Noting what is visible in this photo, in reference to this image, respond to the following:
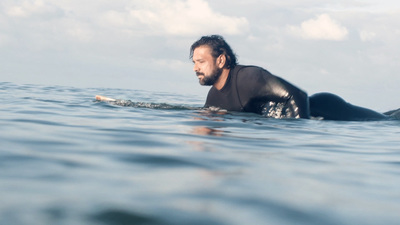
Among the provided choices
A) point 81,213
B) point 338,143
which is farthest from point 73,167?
point 338,143

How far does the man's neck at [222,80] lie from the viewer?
24.3 ft

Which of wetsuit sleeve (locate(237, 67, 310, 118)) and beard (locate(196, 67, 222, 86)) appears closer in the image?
wetsuit sleeve (locate(237, 67, 310, 118))

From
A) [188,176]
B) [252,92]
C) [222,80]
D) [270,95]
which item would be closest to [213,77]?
[222,80]

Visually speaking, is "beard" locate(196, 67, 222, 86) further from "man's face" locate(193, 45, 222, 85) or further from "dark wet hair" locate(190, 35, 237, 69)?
"dark wet hair" locate(190, 35, 237, 69)

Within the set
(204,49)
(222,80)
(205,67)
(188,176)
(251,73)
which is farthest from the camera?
(204,49)

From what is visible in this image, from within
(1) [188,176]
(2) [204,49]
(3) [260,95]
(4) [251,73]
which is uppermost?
(2) [204,49]

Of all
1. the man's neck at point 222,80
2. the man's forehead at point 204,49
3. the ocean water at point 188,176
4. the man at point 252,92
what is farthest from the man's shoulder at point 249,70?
the ocean water at point 188,176

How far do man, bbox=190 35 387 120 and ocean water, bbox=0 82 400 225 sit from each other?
5.99ft

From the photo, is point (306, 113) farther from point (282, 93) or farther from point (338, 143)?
point (338, 143)

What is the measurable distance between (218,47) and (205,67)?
0.47 metres

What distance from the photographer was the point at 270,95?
686cm

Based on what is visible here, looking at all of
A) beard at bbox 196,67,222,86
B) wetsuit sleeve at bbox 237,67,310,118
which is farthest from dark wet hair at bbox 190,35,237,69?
wetsuit sleeve at bbox 237,67,310,118

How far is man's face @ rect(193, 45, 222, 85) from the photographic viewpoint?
750cm

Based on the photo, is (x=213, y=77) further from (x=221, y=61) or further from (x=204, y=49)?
(x=204, y=49)
